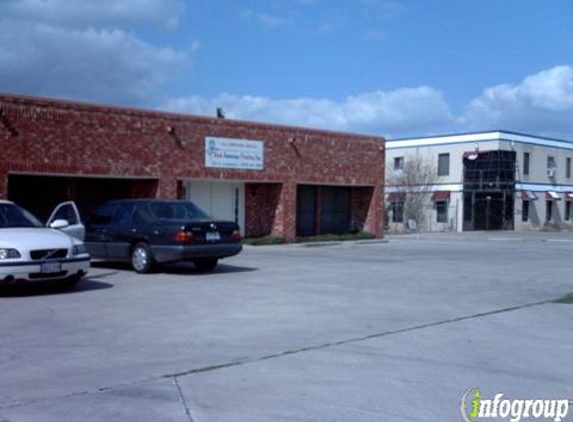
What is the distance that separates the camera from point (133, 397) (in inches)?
241

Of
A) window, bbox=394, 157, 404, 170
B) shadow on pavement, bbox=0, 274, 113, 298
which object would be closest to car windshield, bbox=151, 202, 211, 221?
shadow on pavement, bbox=0, 274, 113, 298

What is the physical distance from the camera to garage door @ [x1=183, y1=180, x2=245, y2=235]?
26297mm

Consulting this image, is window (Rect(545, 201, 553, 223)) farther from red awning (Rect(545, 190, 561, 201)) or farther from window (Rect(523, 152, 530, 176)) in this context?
window (Rect(523, 152, 530, 176))

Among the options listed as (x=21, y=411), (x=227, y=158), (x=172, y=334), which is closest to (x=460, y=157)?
(x=227, y=158)

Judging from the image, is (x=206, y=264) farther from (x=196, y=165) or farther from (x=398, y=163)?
(x=398, y=163)

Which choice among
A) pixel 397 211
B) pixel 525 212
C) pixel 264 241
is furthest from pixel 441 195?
pixel 264 241

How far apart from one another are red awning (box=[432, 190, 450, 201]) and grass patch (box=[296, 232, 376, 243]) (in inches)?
782

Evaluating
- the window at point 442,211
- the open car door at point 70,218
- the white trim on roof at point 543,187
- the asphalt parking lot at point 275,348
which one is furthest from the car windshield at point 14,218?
the white trim on roof at point 543,187

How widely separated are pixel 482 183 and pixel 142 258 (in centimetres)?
3660

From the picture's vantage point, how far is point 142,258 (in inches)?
613

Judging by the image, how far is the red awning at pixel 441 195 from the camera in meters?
49.6

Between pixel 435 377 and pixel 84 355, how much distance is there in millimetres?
3527

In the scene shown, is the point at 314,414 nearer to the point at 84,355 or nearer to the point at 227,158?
the point at 84,355

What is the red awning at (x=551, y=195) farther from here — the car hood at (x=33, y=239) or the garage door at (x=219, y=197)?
the car hood at (x=33, y=239)
